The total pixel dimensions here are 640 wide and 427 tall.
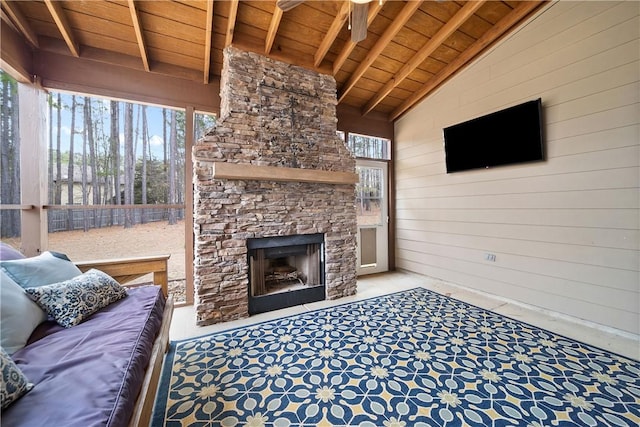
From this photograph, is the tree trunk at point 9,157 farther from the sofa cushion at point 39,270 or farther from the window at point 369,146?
the window at point 369,146

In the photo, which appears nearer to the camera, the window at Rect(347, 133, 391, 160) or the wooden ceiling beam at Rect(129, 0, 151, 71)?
the wooden ceiling beam at Rect(129, 0, 151, 71)

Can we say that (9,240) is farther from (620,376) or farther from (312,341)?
(620,376)

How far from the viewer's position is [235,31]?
291 centimetres

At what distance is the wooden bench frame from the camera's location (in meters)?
1.24

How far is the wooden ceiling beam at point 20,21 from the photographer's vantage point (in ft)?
7.14

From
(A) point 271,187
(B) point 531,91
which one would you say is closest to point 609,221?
(B) point 531,91

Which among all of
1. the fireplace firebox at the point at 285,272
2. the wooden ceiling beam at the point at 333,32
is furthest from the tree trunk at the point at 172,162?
the wooden ceiling beam at the point at 333,32

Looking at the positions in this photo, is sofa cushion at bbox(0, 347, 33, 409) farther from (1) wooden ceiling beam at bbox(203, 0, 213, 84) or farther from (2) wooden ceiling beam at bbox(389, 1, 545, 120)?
(2) wooden ceiling beam at bbox(389, 1, 545, 120)

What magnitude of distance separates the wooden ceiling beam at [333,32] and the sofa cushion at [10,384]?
3250 millimetres

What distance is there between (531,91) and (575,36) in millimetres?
571

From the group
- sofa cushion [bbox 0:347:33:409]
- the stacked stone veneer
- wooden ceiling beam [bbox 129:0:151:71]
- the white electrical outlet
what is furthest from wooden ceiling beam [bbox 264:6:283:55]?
the white electrical outlet

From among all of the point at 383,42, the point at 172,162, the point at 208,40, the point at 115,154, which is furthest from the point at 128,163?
the point at 383,42

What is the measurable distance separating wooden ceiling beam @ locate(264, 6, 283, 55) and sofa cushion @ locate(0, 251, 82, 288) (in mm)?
2902

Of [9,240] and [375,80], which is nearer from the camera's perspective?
[9,240]
